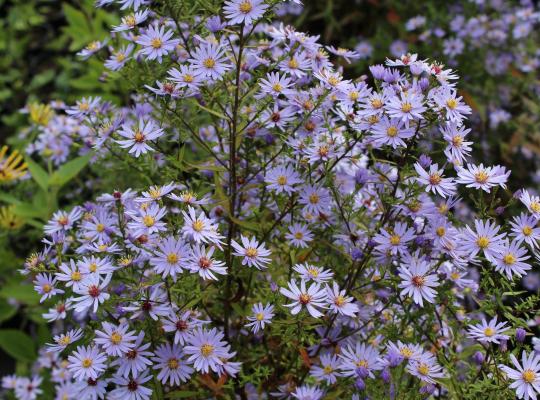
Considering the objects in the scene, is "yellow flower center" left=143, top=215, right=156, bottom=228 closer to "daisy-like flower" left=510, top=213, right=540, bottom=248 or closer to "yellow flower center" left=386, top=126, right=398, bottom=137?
"yellow flower center" left=386, top=126, right=398, bottom=137

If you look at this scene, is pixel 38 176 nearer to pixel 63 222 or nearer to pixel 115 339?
pixel 63 222

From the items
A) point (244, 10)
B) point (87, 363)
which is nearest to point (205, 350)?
point (87, 363)

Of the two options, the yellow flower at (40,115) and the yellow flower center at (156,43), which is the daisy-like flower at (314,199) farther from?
the yellow flower at (40,115)

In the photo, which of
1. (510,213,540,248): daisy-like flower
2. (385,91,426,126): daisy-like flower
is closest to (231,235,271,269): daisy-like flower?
(385,91,426,126): daisy-like flower

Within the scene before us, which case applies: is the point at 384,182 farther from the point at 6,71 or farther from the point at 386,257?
the point at 6,71

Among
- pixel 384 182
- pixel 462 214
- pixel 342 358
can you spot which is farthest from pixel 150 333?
pixel 462 214
